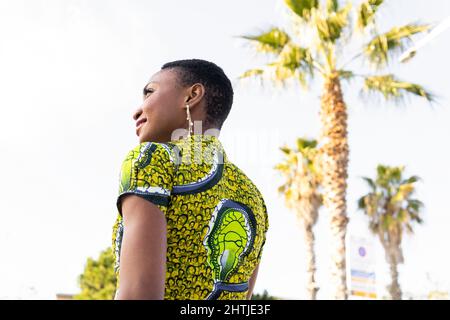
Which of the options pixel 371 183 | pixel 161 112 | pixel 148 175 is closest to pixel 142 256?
pixel 148 175

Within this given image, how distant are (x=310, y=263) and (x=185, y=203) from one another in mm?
23737

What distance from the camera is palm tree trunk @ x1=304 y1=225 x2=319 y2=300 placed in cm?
2423

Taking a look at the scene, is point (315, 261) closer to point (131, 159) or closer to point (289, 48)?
point (289, 48)

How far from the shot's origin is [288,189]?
24297 mm

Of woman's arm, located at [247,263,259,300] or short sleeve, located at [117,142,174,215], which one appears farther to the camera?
woman's arm, located at [247,263,259,300]

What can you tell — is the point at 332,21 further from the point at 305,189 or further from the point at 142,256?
the point at 142,256

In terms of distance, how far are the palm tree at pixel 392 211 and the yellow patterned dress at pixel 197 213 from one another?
2665 cm

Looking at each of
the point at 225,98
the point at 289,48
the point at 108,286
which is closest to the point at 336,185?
the point at 289,48

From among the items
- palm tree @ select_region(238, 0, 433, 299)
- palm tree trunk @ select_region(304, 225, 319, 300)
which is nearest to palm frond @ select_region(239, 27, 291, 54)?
palm tree @ select_region(238, 0, 433, 299)

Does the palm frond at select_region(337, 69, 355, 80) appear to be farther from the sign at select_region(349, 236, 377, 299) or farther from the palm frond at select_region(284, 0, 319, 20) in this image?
the sign at select_region(349, 236, 377, 299)

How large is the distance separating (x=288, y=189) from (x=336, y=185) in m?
8.16

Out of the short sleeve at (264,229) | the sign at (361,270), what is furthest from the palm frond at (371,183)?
the short sleeve at (264,229)

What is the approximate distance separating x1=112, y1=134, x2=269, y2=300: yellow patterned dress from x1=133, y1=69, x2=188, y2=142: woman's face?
93 mm

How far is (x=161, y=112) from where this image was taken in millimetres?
1729
